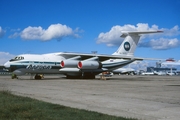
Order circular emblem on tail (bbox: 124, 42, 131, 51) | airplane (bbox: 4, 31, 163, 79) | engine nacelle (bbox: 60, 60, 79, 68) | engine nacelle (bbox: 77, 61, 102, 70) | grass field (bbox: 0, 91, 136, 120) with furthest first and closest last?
circular emblem on tail (bbox: 124, 42, 131, 51) → engine nacelle (bbox: 77, 61, 102, 70) → engine nacelle (bbox: 60, 60, 79, 68) → airplane (bbox: 4, 31, 163, 79) → grass field (bbox: 0, 91, 136, 120)

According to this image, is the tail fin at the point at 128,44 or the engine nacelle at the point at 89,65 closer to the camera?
the engine nacelle at the point at 89,65

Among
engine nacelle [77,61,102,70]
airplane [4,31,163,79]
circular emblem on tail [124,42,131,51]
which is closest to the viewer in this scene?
airplane [4,31,163,79]

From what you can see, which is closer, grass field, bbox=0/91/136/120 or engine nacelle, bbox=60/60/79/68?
grass field, bbox=0/91/136/120

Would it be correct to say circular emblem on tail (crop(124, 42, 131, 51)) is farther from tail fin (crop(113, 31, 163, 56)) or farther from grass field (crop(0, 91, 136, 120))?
grass field (crop(0, 91, 136, 120))

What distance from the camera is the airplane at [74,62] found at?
25484mm

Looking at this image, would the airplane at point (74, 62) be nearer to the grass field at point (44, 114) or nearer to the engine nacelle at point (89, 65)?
the engine nacelle at point (89, 65)

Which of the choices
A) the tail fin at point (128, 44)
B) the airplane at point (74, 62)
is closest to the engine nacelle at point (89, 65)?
the airplane at point (74, 62)

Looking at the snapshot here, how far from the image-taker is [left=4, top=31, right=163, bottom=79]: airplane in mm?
25484

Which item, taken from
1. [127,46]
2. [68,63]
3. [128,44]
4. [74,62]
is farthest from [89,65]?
[128,44]

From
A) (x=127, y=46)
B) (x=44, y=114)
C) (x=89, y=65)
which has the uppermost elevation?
(x=127, y=46)

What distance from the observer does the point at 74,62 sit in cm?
2741

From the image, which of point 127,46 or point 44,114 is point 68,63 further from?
point 44,114

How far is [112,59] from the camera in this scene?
30.3 m

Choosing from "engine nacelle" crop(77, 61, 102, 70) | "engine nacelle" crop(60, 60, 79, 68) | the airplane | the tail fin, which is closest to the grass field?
the airplane
